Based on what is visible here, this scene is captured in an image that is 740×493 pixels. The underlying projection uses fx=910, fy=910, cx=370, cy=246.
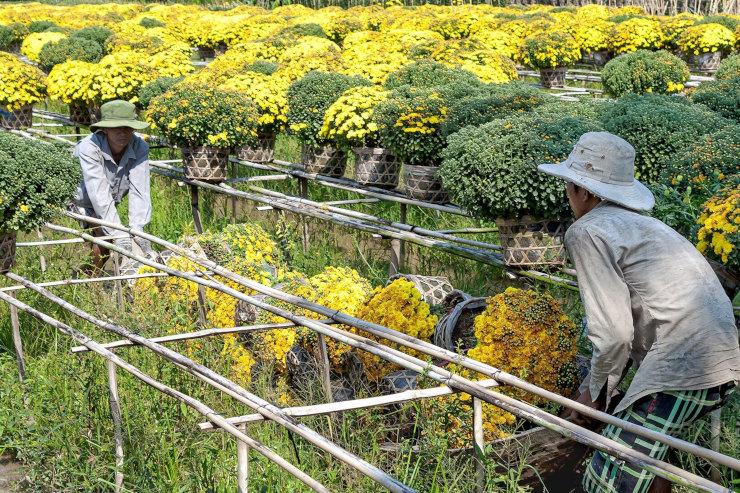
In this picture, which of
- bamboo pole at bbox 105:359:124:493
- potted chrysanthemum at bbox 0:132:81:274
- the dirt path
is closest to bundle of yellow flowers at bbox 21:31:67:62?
potted chrysanthemum at bbox 0:132:81:274

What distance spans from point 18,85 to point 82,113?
2.50 ft

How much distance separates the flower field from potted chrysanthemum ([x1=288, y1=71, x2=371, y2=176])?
0.02 metres

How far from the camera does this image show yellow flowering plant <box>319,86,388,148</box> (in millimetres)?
7105

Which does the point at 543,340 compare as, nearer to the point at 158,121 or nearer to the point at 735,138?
the point at 735,138

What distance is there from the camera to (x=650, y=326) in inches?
126

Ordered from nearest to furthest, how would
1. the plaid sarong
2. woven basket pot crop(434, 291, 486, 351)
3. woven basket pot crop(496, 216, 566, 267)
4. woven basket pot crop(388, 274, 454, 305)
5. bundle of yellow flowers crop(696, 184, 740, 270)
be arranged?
the plaid sarong, bundle of yellow flowers crop(696, 184, 740, 270), woven basket pot crop(434, 291, 486, 351), woven basket pot crop(496, 216, 566, 267), woven basket pot crop(388, 274, 454, 305)

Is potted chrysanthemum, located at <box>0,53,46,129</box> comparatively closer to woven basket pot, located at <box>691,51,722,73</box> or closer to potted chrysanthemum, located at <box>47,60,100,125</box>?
potted chrysanthemum, located at <box>47,60,100,125</box>

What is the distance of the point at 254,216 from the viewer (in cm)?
932

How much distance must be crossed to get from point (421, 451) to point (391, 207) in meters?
5.14

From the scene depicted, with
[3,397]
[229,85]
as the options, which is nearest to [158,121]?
[229,85]

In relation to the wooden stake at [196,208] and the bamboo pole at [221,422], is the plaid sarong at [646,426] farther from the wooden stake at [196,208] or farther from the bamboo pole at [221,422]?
the wooden stake at [196,208]

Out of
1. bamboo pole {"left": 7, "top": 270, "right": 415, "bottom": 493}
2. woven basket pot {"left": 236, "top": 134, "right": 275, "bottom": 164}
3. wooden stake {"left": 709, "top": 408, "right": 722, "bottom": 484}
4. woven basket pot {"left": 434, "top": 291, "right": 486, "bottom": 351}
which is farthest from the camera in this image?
woven basket pot {"left": 236, "top": 134, "right": 275, "bottom": 164}

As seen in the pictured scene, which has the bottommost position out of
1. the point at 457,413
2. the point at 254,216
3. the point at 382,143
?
the point at 254,216

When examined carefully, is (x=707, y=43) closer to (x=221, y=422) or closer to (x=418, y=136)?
(x=418, y=136)
